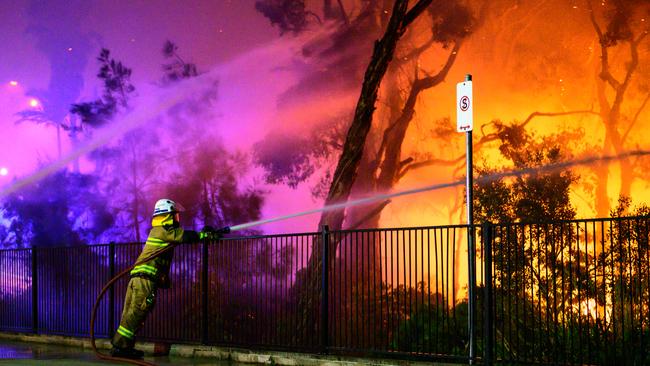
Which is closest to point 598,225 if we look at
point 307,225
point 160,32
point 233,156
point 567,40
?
point 567,40

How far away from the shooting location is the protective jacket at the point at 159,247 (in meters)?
12.3

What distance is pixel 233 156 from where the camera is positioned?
22.8 m

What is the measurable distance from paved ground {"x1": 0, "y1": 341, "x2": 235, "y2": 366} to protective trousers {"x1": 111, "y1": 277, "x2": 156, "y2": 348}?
68cm

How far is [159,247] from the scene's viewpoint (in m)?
12.5

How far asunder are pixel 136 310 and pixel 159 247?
948 millimetres

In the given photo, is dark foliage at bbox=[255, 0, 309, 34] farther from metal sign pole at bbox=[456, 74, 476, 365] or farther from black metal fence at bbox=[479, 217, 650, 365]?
metal sign pole at bbox=[456, 74, 476, 365]

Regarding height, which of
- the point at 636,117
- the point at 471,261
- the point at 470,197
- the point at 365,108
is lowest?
the point at 471,261

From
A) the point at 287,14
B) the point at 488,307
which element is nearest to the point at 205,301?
the point at 488,307

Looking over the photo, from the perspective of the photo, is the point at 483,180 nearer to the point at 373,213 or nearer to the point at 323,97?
the point at 373,213

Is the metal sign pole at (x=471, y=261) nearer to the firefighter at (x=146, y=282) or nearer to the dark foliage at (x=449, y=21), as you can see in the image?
the firefighter at (x=146, y=282)

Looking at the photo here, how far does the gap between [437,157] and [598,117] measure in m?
3.63

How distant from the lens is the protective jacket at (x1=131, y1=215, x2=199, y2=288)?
12.3 m

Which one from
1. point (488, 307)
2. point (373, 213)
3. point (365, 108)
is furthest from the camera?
point (365, 108)

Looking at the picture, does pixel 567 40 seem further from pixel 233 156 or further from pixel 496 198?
Result: pixel 233 156
